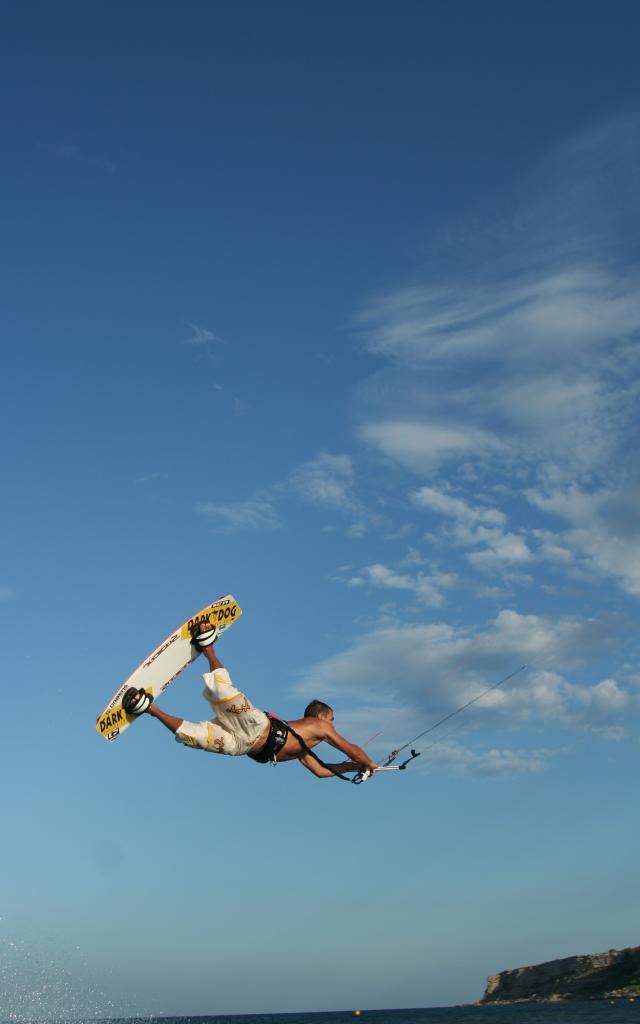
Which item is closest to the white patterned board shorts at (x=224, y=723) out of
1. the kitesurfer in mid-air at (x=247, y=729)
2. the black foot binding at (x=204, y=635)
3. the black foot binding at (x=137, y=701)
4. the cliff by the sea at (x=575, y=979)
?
the kitesurfer in mid-air at (x=247, y=729)

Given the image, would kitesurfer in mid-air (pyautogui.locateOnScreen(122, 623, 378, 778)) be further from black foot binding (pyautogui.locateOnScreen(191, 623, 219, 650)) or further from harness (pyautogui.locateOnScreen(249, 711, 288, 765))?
black foot binding (pyautogui.locateOnScreen(191, 623, 219, 650))

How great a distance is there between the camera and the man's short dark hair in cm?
1306

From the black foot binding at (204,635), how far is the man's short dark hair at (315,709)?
195 cm

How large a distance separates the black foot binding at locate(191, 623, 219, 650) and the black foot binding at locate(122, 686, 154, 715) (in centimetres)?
129

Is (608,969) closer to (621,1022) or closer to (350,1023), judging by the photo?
(350,1023)

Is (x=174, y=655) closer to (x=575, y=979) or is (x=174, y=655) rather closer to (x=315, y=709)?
(x=315, y=709)

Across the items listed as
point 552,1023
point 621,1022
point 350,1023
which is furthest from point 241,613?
point 350,1023

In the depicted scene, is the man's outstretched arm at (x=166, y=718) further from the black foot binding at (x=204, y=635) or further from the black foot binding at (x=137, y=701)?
the black foot binding at (x=204, y=635)

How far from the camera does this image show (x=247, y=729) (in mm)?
12406

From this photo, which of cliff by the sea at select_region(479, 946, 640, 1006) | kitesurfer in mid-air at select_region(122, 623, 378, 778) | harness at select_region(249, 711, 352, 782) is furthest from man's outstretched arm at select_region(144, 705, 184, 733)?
cliff by the sea at select_region(479, 946, 640, 1006)

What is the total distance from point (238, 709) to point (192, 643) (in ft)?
7.71

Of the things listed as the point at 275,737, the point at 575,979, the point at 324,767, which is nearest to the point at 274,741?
the point at 275,737

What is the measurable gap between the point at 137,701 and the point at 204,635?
1567 mm

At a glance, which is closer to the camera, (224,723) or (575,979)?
(224,723)
